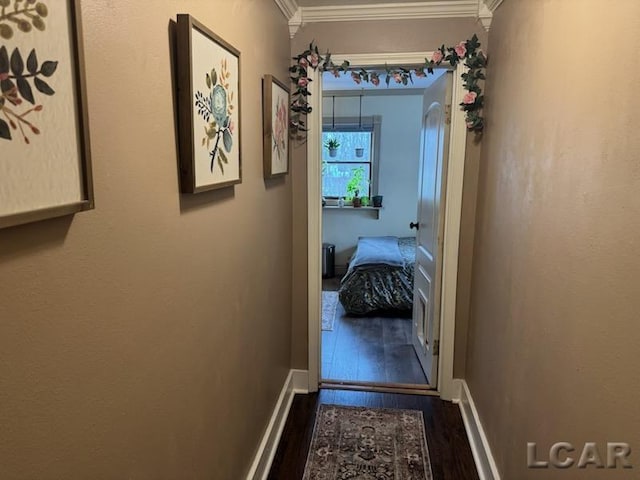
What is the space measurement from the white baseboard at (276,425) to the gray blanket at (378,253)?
174 cm

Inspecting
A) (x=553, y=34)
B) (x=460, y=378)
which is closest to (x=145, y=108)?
(x=553, y=34)

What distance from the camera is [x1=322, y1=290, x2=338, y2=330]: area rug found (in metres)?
4.18

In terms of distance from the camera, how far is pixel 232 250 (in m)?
1.67

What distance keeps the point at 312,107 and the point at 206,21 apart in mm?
1311

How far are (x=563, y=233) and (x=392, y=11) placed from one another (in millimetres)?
1732

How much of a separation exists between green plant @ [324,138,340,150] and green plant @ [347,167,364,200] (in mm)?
396

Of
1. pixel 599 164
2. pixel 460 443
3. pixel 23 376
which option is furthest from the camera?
pixel 460 443

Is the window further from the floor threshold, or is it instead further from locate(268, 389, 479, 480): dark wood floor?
locate(268, 389, 479, 480): dark wood floor

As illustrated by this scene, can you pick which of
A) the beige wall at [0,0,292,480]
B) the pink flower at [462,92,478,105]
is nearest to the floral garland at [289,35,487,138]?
the pink flower at [462,92,478,105]

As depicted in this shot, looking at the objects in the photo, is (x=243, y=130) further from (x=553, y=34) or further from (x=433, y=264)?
(x=433, y=264)

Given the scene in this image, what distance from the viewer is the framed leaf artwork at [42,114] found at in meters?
0.62

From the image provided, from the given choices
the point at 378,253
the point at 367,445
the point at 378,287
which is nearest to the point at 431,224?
the point at 367,445

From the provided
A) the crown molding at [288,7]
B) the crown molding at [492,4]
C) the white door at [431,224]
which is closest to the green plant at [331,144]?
the white door at [431,224]

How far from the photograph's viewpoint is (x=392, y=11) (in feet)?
8.11
